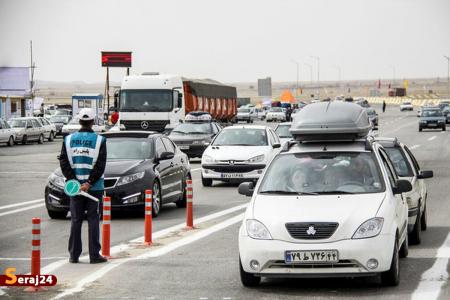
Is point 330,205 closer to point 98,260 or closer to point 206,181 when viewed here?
point 98,260

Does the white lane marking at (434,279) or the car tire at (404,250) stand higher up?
the car tire at (404,250)

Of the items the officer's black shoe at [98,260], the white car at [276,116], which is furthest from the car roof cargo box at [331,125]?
the white car at [276,116]

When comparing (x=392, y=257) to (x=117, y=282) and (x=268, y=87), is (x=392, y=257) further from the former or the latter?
(x=268, y=87)

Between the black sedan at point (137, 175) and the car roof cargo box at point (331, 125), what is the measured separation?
661 cm

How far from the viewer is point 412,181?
591 inches

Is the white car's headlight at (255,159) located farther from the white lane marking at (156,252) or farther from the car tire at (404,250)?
the car tire at (404,250)

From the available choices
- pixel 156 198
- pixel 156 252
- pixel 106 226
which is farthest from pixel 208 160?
pixel 106 226

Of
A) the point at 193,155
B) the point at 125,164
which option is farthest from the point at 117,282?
the point at 193,155

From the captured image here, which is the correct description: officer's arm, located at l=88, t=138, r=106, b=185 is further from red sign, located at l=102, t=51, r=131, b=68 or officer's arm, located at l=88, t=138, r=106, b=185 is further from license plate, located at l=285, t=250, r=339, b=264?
red sign, located at l=102, t=51, r=131, b=68

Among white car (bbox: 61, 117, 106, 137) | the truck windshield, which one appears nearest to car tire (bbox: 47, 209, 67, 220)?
the truck windshield

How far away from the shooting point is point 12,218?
19.5 m

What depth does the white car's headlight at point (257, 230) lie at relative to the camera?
34.5 ft

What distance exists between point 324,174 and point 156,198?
25.8 ft

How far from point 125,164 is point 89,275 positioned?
736cm
